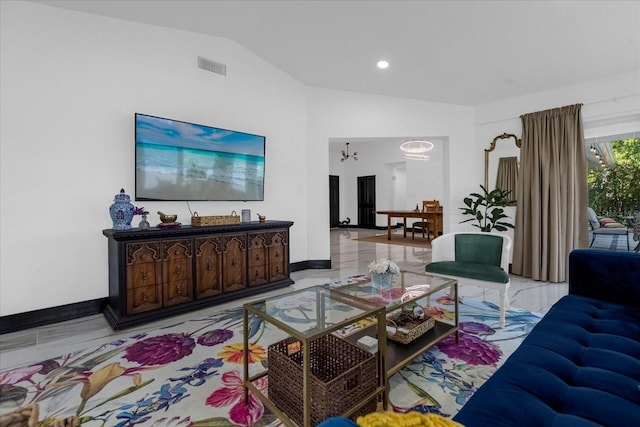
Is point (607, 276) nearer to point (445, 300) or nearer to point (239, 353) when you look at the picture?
point (445, 300)

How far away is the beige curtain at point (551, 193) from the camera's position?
4039mm

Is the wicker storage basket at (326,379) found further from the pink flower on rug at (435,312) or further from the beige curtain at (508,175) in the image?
the beige curtain at (508,175)

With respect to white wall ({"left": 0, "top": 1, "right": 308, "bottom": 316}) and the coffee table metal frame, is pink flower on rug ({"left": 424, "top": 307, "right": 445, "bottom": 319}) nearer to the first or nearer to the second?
the coffee table metal frame

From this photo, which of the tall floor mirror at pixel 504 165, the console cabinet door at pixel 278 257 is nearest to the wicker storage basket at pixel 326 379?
the console cabinet door at pixel 278 257

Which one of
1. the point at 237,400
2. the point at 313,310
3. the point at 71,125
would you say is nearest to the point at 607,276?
the point at 313,310

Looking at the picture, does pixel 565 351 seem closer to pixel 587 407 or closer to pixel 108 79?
pixel 587 407

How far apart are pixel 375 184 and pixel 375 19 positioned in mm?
8628

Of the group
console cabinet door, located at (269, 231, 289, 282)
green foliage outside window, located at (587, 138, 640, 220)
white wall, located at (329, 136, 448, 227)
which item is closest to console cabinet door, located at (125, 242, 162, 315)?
console cabinet door, located at (269, 231, 289, 282)

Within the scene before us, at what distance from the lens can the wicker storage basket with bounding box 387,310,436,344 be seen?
2.00 metres

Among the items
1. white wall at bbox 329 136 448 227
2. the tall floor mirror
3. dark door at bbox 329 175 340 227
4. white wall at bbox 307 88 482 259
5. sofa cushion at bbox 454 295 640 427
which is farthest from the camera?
dark door at bbox 329 175 340 227

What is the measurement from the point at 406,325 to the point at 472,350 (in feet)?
1.88

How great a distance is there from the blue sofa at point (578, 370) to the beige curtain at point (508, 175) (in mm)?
3124

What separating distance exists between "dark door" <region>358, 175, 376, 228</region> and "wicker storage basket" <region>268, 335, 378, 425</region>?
10.1m

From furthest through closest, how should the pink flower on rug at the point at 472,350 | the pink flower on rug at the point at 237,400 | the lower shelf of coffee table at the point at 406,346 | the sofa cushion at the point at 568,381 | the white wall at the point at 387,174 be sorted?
the white wall at the point at 387,174
the pink flower on rug at the point at 472,350
the lower shelf of coffee table at the point at 406,346
the pink flower on rug at the point at 237,400
the sofa cushion at the point at 568,381
